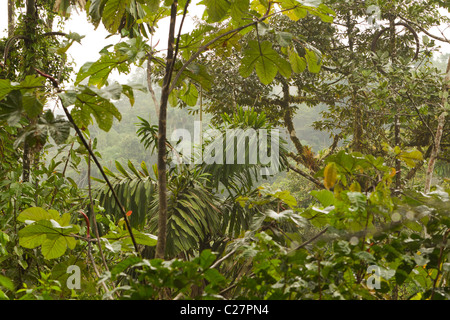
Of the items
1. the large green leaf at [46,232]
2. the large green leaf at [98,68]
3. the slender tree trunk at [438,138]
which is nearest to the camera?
the large green leaf at [46,232]

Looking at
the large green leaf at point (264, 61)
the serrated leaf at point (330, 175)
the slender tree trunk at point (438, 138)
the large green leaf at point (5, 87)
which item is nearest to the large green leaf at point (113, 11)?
the large green leaf at point (264, 61)

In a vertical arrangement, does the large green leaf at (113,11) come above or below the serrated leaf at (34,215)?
above

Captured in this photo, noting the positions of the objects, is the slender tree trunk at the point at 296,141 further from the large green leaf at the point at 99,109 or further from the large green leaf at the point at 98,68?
the large green leaf at the point at 99,109

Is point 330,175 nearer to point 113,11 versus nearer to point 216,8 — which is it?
point 216,8

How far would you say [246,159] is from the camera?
3270 millimetres

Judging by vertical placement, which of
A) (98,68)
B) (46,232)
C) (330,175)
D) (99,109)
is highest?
(98,68)

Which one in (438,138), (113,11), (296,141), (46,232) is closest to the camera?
(46,232)

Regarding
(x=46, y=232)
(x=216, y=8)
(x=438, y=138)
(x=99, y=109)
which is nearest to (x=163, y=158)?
(x=99, y=109)

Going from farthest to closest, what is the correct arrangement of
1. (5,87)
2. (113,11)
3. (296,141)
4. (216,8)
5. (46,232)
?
1. (296,141)
2. (113,11)
3. (216,8)
4. (46,232)
5. (5,87)
